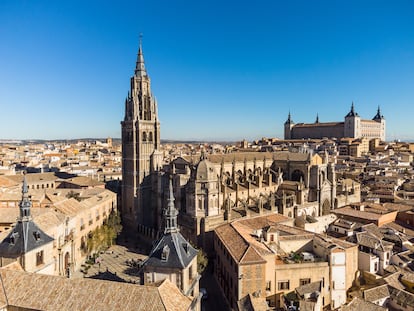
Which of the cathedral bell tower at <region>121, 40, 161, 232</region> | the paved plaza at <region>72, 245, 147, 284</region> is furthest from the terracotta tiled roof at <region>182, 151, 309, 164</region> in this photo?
the paved plaza at <region>72, 245, 147, 284</region>

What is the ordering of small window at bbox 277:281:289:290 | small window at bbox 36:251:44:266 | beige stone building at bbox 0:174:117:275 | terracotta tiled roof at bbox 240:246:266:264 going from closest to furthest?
1. small window at bbox 36:251:44:266
2. terracotta tiled roof at bbox 240:246:266:264
3. small window at bbox 277:281:289:290
4. beige stone building at bbox 0:174:117:275

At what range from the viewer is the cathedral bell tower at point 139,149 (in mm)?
60406

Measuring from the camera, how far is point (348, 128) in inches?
6845

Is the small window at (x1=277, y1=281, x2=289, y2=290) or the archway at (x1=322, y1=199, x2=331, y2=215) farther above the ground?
the archway at (x1=322, y1=199, x2=331, y2=215)

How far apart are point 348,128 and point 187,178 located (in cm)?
14744

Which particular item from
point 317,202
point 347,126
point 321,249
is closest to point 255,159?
point 317,202

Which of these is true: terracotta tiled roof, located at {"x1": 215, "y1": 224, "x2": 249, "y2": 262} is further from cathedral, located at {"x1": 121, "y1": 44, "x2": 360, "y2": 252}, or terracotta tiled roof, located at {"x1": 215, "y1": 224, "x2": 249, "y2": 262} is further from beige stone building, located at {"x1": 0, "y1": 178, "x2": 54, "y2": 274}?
beige stone building, located at {"x1": 0, "y1": 178, "x2": 54, "y2": 274}

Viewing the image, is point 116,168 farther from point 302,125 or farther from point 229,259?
point 302,125

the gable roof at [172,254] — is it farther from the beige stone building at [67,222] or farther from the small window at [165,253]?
the beige stone building at [67,222]

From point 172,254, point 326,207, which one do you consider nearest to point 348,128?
point 326,207

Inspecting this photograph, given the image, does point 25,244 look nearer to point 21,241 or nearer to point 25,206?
point 21,241

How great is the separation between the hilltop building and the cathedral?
379 feet

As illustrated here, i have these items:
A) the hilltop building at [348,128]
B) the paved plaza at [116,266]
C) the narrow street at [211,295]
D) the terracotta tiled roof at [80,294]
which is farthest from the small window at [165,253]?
the hilltop building at [348,128]

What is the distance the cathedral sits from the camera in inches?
2141
